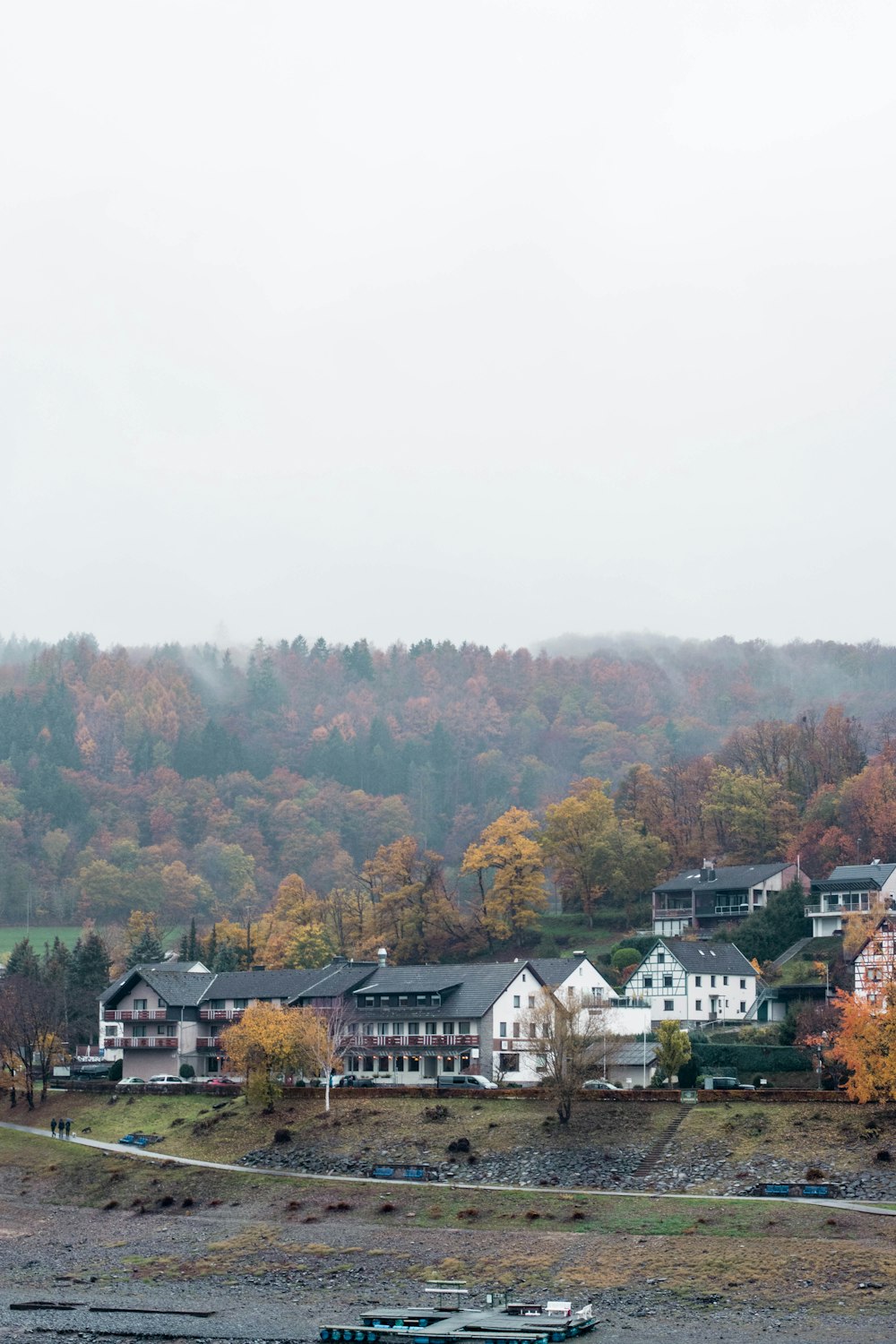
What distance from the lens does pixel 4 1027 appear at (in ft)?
322

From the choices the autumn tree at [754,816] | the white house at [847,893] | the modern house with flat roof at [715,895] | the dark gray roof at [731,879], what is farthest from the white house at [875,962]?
the autumn tree at [754,816]

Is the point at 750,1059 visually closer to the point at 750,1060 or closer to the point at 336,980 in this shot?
the point at 750,1060

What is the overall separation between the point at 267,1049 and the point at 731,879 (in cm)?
4863

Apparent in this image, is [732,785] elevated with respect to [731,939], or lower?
elevated

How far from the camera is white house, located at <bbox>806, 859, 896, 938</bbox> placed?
113 m

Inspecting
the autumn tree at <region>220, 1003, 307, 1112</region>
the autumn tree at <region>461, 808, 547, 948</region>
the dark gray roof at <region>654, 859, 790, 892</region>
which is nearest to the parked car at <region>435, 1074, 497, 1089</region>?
the autumn tree at <region>220, 1003, 307, 1112</region>

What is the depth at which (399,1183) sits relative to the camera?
239ft

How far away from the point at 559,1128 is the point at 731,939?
41.7 metres

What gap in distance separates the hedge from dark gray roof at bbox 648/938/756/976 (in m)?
14.9

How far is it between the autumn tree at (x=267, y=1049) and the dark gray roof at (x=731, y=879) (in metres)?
43.4

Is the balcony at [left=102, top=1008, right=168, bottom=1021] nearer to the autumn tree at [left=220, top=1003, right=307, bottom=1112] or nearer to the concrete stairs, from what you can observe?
the autumn tree at [left=220, top=1003, right=307, bottom=1112]

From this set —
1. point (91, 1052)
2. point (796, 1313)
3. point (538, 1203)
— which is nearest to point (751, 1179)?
point (538, 1203)

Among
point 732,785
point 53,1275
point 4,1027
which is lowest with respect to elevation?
point 53,1275

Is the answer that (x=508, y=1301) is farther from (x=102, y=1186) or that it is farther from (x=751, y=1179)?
(x=102, y=1186)
